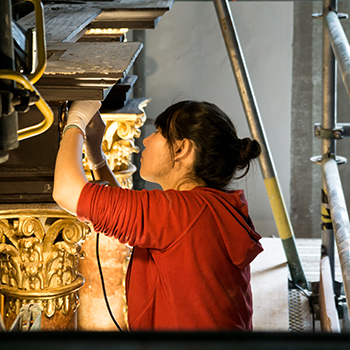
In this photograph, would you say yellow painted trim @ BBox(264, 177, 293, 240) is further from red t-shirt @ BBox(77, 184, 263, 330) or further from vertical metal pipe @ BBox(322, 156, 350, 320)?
red t-shirt @ BBox(77, 184, 263, 330)

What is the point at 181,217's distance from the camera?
2.79 feet

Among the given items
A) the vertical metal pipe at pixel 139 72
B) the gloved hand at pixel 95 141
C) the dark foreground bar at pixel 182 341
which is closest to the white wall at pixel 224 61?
the vertical metal pipe at pixel 139 72

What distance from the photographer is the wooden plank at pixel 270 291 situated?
1900 mm

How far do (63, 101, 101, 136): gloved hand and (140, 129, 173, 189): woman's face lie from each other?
0.16 meters

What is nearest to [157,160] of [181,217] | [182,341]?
[181,217]

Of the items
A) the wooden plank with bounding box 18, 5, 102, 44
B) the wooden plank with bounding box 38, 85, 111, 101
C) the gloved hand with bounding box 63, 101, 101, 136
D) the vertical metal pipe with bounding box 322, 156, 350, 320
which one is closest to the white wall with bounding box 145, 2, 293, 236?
the vertical metal pipe with bounding box 322, 156, 350, 320

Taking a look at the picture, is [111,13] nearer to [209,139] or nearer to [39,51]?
[209,139]

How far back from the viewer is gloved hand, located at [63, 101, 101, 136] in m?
0.88

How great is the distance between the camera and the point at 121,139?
4.84 ft

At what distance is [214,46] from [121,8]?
226 centimetres

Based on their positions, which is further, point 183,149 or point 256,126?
point 256,126

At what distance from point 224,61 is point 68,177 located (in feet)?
9.39

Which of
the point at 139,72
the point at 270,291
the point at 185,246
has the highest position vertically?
A: the point at 185,246

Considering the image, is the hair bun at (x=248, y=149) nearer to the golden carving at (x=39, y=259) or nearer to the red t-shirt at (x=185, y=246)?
the red t-shirt at (x=185, y=246)
